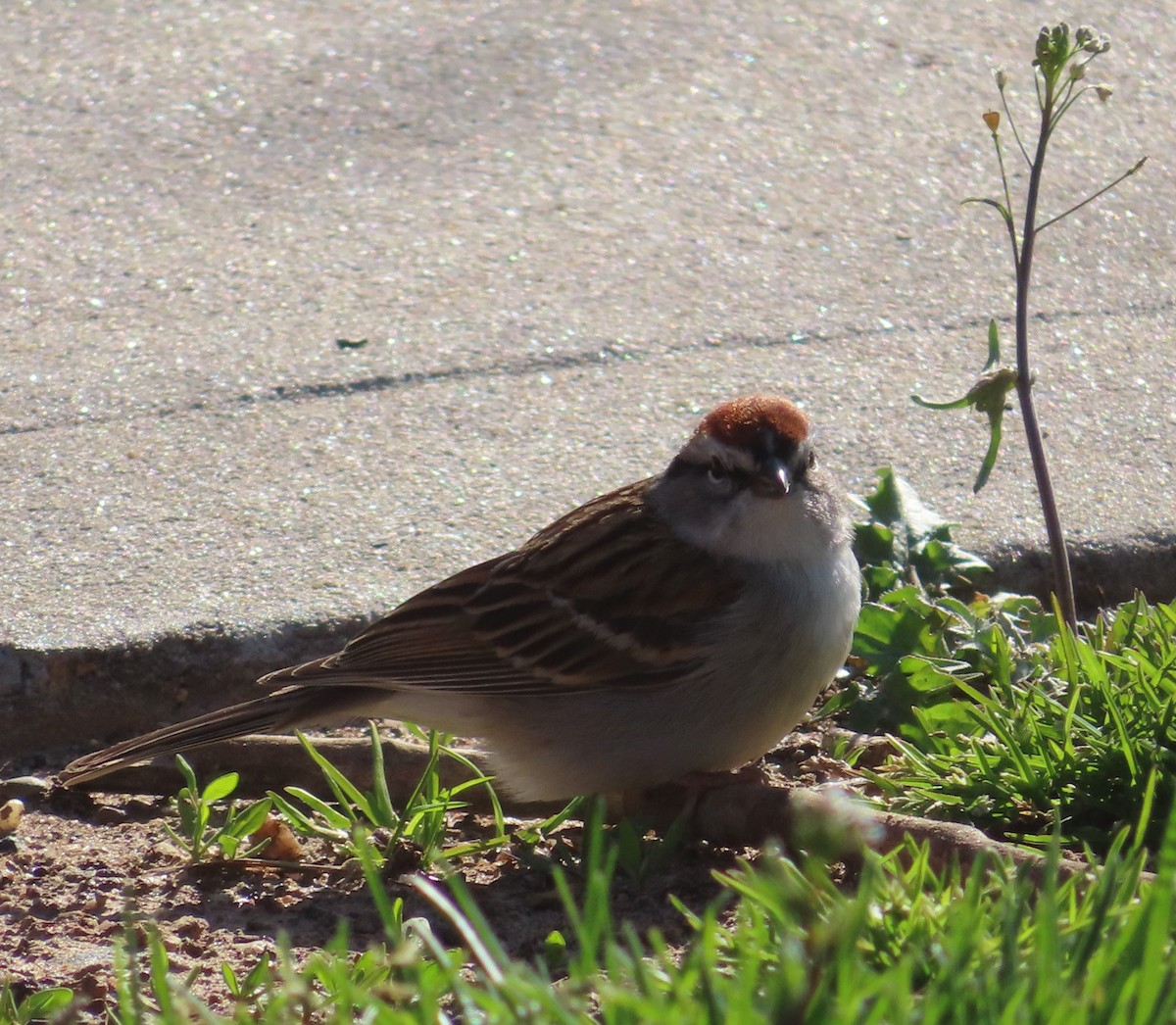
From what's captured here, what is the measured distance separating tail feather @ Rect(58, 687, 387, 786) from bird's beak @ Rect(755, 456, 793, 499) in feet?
3.67

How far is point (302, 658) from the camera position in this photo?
4.18 m

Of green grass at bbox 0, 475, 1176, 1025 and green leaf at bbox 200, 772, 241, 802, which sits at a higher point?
green grass at bbox 0, 475, 1176, 1025

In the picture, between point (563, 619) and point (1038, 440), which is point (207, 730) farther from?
point (1038, 440)

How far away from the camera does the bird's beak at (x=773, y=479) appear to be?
3716 mm

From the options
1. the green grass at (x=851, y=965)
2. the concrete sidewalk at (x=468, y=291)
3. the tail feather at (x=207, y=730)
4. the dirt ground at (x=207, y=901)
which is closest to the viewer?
the green grass at (x=851, y=965)

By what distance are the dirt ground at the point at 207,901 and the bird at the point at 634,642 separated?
183 millimetres

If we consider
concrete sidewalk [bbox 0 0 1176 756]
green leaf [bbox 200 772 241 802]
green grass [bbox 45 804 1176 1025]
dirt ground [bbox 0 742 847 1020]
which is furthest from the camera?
concrete sidewalk [bbox 0 0 1176 756]

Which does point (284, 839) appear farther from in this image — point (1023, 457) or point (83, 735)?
point (1023, 457)

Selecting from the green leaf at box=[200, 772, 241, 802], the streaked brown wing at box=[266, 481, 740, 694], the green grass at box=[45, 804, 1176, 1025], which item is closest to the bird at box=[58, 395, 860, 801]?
the streaked brown wing at box=[266, 481, 740, 694]

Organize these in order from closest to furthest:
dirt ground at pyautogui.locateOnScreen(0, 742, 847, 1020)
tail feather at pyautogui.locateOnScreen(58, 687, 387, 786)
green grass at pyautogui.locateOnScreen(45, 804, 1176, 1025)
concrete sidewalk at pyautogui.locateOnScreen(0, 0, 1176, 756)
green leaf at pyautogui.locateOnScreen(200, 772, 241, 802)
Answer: green grass at pyautogui.locateOnScreen(45, 804, 1176, 1025)
dirt ground at pyautogui.locateOnScreen(0, 742, 847, 1020)
green leaf at pyautogui.locateOnScreen(200, 772, 241, 802)
tail feather at pyautogui.locateOnScreen(58, 687, 387, 786)
concrete sidewalk at pyautogui.locateOnScreen(0, 0, 1176, 756)

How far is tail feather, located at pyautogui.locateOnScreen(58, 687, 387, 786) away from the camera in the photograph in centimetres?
371

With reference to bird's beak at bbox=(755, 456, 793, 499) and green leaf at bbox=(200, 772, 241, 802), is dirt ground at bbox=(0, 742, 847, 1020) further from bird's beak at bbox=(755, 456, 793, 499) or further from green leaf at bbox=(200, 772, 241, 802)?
bird's beak at bbox=(755, 456, 793, 499)

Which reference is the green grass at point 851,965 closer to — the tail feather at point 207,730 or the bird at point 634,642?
the bird at point 634,642

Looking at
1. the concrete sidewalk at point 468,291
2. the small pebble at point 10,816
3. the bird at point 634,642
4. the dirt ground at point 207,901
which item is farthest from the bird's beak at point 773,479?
the small pebble at point 10,816
